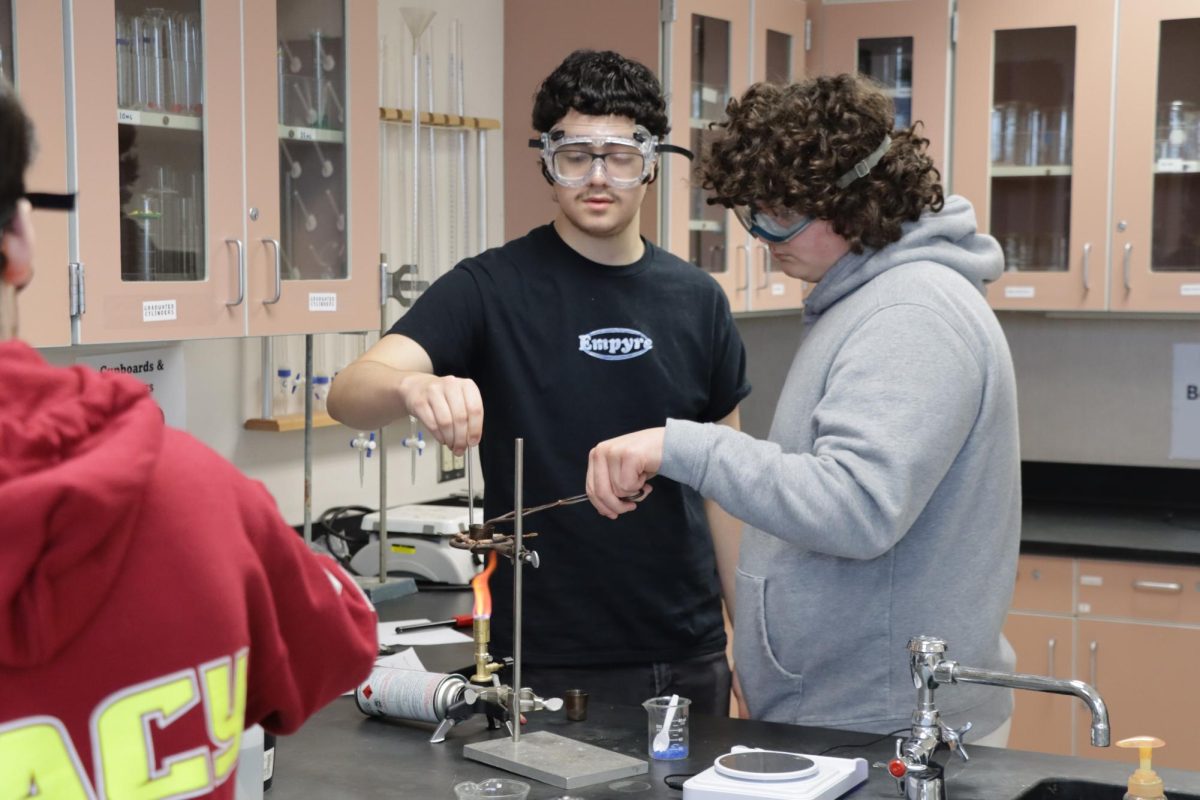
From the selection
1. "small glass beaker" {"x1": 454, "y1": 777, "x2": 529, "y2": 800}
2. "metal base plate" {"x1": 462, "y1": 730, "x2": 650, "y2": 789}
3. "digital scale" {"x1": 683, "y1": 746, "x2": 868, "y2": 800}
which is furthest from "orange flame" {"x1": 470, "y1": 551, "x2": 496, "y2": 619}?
"digital scale" {"x1": 683, "y1": 746, "x2": 868, "y2": 800}

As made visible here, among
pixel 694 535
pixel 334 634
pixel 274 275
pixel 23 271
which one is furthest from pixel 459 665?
pixel 23 271

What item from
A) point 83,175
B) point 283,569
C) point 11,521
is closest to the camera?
point 11,521

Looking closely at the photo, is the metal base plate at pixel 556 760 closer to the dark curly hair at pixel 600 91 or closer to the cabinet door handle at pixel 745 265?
the dark curly hair at pixel 600 91

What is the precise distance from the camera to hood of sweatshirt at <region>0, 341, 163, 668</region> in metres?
0.81

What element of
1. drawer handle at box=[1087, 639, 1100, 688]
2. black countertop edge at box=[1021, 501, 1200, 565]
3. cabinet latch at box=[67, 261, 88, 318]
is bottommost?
drawer handle at box=[1087, 639, 1100, 688]

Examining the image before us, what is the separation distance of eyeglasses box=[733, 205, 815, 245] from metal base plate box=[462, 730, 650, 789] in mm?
776

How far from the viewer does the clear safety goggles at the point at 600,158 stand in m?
2.24

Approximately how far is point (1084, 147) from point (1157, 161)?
196 mm

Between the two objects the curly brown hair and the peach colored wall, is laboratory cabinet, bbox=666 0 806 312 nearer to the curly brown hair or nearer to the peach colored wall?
the peach colored wall

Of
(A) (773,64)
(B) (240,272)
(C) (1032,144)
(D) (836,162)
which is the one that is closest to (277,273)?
(B) (240,272)

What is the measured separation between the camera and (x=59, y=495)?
81 centimetres

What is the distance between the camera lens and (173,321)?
222cm

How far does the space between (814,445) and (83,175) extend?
1.19 m

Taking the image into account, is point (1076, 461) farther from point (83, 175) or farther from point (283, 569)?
point (283, 569)
